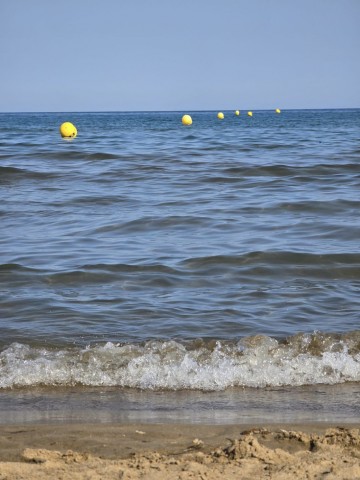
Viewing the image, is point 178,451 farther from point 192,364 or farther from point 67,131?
point 67,131

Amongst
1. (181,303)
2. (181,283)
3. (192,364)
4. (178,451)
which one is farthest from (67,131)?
(178,451)

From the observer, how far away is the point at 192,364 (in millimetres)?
4793

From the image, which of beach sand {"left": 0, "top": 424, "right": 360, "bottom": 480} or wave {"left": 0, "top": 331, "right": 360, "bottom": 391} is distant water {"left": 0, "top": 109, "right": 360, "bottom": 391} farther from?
beach sand {"left": 0, "top": 424, "right": 360, "bottom": 480}

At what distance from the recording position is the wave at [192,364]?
4.57 meters

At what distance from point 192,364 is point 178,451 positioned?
1468 millimetres

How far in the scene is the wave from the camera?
4566 mm

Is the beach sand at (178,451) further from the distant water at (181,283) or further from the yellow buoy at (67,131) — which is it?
the yellow buoy at (67,131)

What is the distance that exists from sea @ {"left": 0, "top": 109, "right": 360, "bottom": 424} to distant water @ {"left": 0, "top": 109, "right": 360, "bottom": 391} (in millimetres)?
15

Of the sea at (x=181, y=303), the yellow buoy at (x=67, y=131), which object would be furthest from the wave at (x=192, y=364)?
the yellow buoy at (x=67, y=131)

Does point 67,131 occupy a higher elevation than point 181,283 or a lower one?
higher

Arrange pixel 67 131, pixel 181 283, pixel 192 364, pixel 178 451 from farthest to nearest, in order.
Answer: pixel 67 131, pixel 181 283, pixel 192 364, pixel 178 451

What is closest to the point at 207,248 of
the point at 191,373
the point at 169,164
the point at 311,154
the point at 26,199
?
the point at 191,373

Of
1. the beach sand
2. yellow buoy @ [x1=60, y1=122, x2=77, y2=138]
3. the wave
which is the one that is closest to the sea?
the wave

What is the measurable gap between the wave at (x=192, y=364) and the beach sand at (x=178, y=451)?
0.82 m
